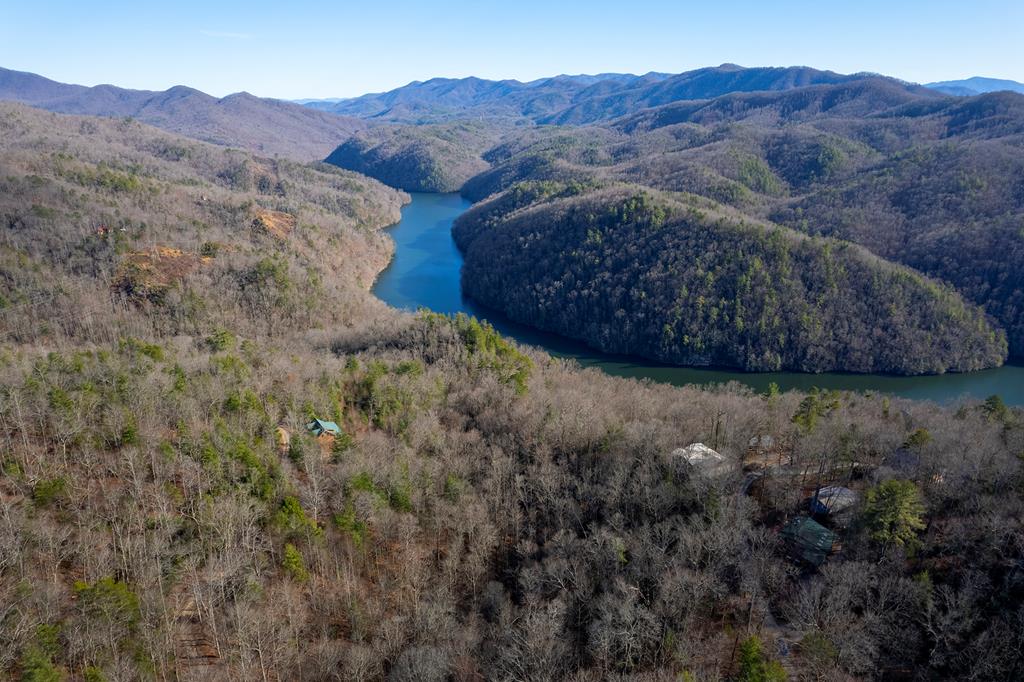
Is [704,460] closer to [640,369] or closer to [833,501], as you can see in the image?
[833,501]

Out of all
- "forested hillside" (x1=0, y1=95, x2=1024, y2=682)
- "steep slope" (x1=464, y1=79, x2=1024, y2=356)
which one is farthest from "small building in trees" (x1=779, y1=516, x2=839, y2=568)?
"steep slope" (x1=464, y1=79, x2=1024, y2=356)

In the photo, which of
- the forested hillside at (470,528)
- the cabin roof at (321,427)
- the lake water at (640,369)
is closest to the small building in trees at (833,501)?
the forested hillside at (470,528)

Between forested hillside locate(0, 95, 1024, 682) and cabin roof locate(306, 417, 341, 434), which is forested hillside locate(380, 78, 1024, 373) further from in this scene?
cabin roof locate(306, 417, 341, 434)

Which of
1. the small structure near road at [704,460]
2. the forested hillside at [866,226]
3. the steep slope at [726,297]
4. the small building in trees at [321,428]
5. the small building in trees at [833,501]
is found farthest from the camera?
the forested hillside at [866,226]

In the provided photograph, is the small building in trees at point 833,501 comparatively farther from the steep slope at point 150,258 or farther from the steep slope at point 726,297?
the steep slope at point 150,258

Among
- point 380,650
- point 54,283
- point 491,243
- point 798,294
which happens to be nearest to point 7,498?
point 380,650

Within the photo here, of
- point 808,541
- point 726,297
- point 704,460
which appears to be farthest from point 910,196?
point 808,541

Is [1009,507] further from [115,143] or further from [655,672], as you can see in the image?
[115,143]
